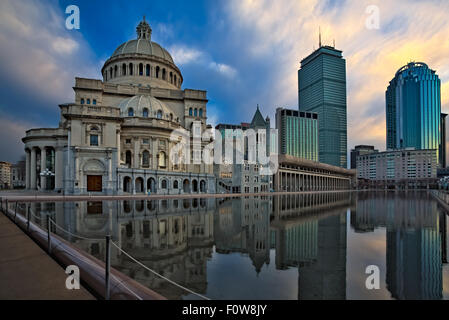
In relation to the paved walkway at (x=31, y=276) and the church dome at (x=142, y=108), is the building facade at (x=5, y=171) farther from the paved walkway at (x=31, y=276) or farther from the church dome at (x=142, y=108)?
the paved walkway at (x=31, y=276)

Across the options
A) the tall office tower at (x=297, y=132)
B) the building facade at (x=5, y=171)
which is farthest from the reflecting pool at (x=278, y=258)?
the building facade at (x=5, y=171)

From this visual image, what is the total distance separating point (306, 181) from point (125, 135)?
2755 inches

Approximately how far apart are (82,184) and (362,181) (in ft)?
535

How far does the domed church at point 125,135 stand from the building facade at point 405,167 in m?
152

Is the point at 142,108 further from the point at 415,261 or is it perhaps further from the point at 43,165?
the point at 415,261

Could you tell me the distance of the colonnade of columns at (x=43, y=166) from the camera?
46.7m

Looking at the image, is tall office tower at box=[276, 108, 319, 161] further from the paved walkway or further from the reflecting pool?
the paved walkway

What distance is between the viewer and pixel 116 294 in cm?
409

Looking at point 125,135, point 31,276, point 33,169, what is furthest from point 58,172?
point 31,276

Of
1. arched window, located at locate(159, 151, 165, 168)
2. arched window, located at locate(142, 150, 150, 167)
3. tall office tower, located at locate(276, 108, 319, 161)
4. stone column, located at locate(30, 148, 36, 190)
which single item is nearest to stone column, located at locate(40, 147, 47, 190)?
stone column, located at locate(30, 148, 36, 190)

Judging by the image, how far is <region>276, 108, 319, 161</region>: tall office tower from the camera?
18025 cm
